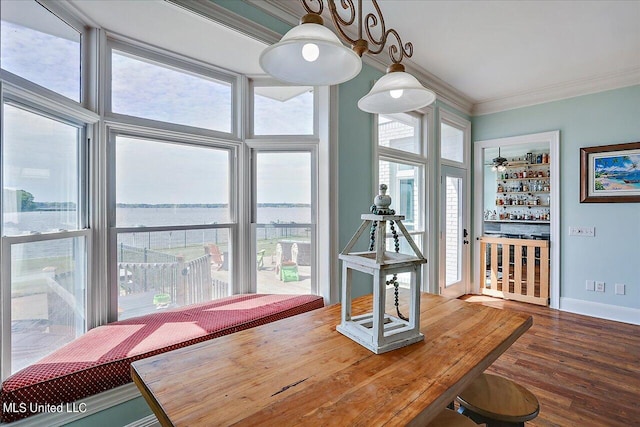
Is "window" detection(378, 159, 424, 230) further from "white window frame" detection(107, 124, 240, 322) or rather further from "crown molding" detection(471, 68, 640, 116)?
"crown molding" detection(471, 68, 640, 116)

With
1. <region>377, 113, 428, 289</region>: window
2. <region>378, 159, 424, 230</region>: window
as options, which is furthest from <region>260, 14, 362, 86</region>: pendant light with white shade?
<region>378, 159, 424, 230</region>: window

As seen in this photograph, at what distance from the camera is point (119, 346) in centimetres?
165

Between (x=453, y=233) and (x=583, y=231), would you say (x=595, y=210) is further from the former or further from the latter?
(x=453, y=233)

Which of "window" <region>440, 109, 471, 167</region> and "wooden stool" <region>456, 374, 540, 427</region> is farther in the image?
→ "window" <region>440, 109, 471, 167</region>

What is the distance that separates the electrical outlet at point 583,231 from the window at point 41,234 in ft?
15.9

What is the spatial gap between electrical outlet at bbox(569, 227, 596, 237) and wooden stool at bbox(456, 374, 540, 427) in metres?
3.38

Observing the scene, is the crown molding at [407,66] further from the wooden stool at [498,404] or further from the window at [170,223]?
the wooden stool at [498,404]

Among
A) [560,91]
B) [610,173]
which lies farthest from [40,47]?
[610,173]

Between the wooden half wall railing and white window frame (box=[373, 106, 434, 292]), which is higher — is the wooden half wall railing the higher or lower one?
the lower one

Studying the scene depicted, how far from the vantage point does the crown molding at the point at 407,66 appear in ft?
7.43

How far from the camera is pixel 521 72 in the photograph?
3557mm

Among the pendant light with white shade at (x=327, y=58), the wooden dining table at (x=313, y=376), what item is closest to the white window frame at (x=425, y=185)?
the pendant light with white shade at (x=327, y=58)

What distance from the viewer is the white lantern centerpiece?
101cm

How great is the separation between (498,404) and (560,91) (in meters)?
4.17
